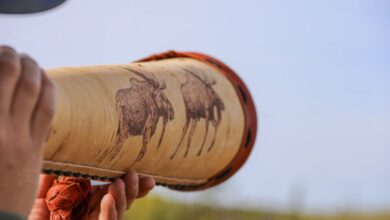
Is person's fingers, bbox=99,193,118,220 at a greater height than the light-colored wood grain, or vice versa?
the light-colored wood grain

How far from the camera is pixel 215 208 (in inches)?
687

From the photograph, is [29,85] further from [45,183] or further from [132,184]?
[45,183]

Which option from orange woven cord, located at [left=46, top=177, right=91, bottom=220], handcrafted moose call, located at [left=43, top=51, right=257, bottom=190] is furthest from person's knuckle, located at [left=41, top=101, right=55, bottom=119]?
orange woven cord, located at [left=46, top=177, right=91, bottom=220]

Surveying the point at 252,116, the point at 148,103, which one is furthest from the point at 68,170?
the point at 252,116

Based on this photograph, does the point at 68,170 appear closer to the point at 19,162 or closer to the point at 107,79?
the point at 107,79

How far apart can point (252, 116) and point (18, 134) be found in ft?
4.87

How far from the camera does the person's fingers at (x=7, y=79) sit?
1.50 meters

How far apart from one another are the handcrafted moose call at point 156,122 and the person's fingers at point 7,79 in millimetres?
356

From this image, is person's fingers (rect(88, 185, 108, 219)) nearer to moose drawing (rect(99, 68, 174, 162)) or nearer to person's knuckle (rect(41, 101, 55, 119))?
moose drawing (rect(99, 68, 174, 162))

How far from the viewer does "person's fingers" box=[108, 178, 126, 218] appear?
241 centimetres

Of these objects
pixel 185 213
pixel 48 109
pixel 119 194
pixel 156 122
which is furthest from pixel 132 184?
pixel 185 213

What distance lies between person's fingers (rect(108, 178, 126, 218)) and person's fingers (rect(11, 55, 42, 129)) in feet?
2.95

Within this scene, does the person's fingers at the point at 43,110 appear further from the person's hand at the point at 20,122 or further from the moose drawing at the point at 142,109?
the moose drawing at the point at 142,109

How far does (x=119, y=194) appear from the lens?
2.45 metres
